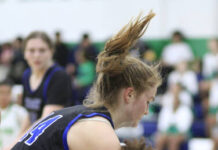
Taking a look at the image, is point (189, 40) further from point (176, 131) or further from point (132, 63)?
point (132, 63)

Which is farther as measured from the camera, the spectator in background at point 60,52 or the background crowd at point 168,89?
the spectator in background at point 60,52

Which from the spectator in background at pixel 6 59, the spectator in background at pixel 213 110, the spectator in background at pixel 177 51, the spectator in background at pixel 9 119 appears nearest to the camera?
the spectator in background at pixel 9 119

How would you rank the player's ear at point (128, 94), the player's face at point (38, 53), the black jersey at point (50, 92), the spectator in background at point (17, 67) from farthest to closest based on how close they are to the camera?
the spectator in background at point (17, 67) → the player's face at point (38, 53) → the black jersey at point (50, 92) → the player's ear at point (128, 94)

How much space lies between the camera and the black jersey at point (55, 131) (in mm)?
2223

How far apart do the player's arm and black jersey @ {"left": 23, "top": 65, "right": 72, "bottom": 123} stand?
1.73 m

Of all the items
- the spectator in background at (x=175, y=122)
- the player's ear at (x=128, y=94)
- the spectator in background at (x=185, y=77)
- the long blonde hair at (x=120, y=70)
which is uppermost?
the long blonde hair at (x=120, y=70)

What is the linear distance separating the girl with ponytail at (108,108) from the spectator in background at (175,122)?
503 cm

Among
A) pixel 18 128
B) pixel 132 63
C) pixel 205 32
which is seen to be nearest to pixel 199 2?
pixel 205 32

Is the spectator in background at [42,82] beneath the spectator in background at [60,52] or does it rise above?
above

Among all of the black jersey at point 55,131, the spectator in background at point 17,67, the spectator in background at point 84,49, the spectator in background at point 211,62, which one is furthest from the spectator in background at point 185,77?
the black jersey at point 55,131

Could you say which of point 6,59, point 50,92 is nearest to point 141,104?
point 50,92

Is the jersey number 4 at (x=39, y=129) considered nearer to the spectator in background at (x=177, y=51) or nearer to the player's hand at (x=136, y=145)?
the player's hand at (x=136, y=145)

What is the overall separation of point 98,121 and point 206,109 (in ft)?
21.5

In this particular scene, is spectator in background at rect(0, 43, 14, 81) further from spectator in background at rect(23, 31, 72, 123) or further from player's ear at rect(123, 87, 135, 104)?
player's ear at rect(123, 87, 135, 104)
